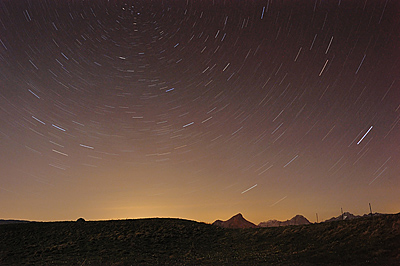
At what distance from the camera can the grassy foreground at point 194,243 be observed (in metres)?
28.9

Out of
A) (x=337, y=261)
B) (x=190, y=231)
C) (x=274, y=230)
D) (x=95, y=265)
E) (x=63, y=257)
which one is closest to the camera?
(x=337, y=261)

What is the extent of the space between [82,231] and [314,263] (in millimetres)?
37958

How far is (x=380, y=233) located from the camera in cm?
3084

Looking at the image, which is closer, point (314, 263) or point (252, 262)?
point (314, 263)

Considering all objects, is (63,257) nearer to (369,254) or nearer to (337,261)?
(337,261)

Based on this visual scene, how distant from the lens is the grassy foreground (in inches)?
1139

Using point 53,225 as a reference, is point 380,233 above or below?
below

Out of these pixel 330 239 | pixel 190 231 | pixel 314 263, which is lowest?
pixel 314 263

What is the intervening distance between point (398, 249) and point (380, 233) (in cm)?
457

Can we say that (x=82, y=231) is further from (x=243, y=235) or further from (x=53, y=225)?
(x=243, y=235)

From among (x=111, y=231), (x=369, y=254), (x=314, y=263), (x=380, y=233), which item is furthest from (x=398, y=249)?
(x=111, y=231)

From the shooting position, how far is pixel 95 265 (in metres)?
32.7

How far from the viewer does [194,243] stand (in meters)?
44.4

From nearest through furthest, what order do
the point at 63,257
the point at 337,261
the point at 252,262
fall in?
the point at 337,261 < the point at 252,262 < the point at 63,257
